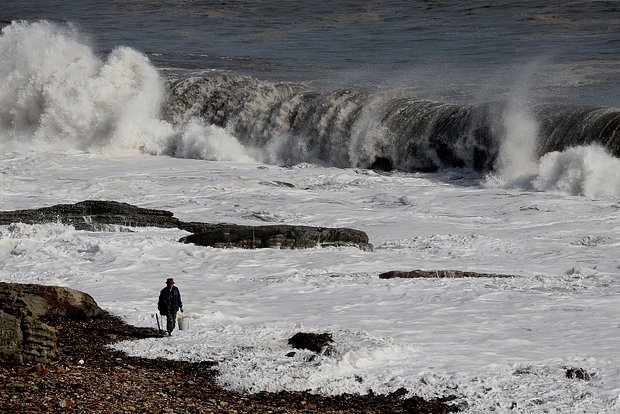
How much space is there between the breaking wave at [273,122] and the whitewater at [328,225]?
0.07m

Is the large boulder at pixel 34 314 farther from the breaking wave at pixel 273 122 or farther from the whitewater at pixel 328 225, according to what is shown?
the breaking wave at pixel 273 122

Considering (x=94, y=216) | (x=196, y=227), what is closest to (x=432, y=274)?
(x=196, y=227)

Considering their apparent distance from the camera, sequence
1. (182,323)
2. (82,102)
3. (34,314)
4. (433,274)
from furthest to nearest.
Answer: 1. (82,102)
2. (433,274)
3. (182,323)
4. (34,314)

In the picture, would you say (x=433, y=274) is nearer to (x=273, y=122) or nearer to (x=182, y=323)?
(x=182, y=323)

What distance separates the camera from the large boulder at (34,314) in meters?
12.8

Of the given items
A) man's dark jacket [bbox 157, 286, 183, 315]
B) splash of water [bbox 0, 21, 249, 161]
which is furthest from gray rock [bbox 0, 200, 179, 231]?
splash of water [bbox 0, 21, 249, 161]

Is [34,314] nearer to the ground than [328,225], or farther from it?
nearer to the ground

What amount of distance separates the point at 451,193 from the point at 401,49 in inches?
972

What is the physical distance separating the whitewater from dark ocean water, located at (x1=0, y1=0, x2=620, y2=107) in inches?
239

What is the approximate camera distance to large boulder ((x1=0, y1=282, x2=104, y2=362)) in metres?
12.8

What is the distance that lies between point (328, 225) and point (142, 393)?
10942 millimetres

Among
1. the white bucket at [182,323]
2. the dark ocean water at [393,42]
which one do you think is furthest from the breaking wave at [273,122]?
the white bucket at [182,323]

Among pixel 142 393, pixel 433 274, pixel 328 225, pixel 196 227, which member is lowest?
pixel 142 393

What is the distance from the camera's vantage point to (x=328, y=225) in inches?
888
